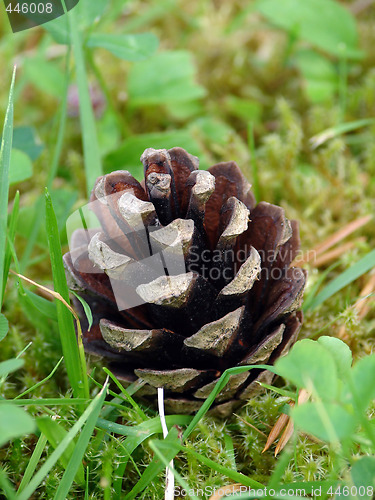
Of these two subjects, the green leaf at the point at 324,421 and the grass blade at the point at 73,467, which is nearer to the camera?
the green leaf at the point at 324,421

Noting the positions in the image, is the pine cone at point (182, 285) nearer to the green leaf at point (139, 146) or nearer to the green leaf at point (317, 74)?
the green leaf at point (139, 146)

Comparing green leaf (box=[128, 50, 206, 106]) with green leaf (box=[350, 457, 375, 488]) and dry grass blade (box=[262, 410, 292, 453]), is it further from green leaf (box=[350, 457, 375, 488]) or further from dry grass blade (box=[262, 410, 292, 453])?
green leaf (box=[350, 457, 375, 488])

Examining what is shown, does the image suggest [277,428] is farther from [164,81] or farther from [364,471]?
[164,81]

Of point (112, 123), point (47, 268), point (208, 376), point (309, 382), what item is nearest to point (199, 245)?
point (208, 376)

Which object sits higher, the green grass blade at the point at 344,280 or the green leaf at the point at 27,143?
the green leaf at the point at 27,143

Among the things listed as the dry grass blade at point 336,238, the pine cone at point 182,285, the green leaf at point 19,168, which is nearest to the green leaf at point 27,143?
the green leaf at point 19,168
